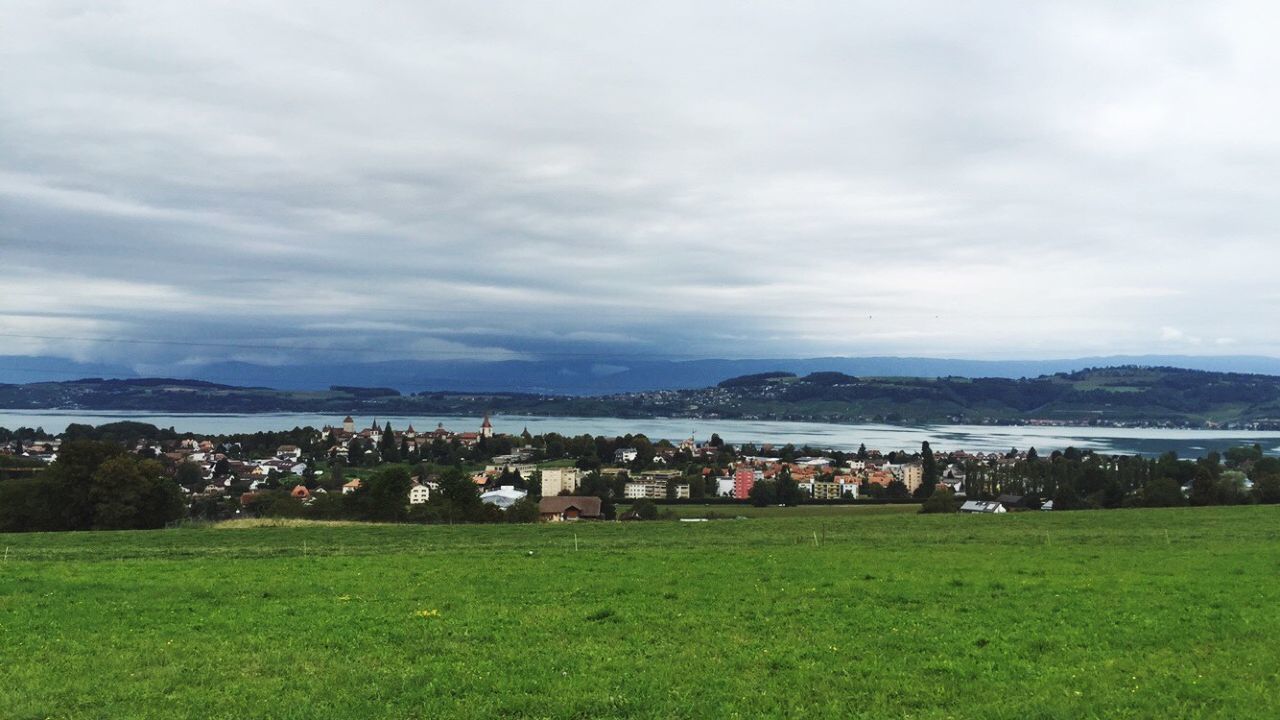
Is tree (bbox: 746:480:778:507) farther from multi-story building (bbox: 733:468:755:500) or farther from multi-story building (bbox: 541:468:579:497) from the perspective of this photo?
multi-story building (bbox: 541:468:579:497)

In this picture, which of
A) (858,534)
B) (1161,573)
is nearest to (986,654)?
(1161,573)

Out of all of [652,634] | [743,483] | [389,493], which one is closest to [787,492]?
[743,483]

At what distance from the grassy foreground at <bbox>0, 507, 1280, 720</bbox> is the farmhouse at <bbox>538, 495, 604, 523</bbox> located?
3701 cm

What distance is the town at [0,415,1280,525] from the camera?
58188mm

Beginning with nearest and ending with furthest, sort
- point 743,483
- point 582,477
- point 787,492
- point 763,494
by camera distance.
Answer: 1. point 763,494
2. point 787,492
3. point 743,483
4. point 582,477

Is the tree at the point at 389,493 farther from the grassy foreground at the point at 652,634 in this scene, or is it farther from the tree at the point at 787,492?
the tree at the point at 787,492

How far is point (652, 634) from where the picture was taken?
1222cm

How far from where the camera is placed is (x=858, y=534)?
28.5 meters

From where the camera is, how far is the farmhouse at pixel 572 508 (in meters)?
59.5

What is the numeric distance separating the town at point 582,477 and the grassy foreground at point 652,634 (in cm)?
3230

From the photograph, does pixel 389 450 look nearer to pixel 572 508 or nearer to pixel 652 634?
pixel 572 508

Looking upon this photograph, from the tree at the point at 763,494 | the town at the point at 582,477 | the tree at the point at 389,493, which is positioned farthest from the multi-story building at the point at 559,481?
the tree at the point at 389,493

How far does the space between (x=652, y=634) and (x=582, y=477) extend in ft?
287

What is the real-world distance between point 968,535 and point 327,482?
8886 cm
